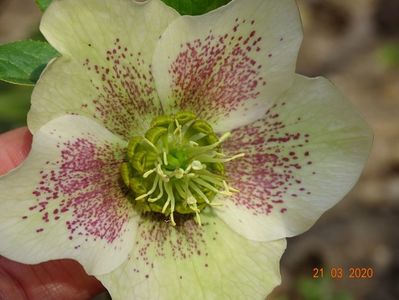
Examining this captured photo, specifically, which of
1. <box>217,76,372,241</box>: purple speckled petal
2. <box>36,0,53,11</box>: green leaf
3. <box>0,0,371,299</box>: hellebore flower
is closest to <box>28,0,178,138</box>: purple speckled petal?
<box>0,0,371,299</box>: hellebore flower

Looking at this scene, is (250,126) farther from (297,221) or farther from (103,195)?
(103,195)

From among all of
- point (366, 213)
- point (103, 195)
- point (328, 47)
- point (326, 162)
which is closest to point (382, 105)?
point (328, 47)

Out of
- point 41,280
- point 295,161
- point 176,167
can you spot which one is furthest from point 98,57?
point 41,280

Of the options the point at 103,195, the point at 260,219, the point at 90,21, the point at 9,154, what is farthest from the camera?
the point at 9,154

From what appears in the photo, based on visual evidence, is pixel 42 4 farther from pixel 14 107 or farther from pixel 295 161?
pixel 14 107

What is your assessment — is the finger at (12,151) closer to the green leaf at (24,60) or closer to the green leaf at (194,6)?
the green leaf at (24,60)

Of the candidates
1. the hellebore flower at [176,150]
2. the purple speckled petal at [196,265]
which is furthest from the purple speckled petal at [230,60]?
the purple speckled petal at [196,265]
